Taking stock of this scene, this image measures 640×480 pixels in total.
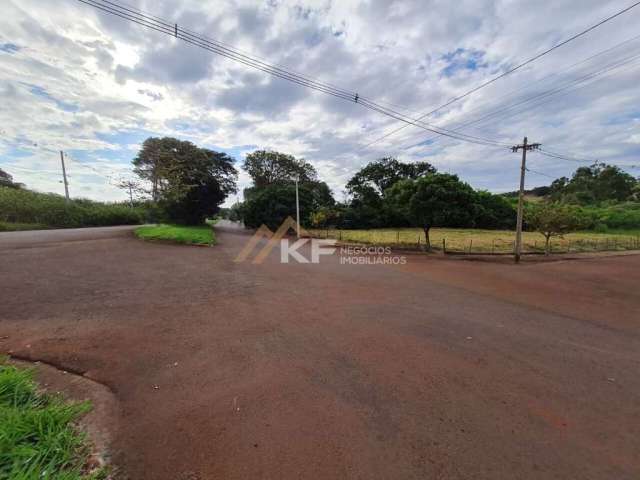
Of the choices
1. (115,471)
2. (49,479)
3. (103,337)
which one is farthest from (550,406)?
(103,337)

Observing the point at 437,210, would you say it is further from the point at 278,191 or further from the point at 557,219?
the point at 278,191

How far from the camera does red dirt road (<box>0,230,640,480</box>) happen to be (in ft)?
6.23

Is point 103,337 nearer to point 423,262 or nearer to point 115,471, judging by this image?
point 115,471

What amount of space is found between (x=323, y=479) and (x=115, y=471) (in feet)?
4.63

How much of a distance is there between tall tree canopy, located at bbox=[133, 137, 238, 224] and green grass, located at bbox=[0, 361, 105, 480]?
54.9 feet

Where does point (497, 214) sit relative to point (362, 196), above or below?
below

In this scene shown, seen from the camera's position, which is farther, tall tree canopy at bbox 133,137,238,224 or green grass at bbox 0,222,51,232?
green grass at bbox 0,222,51,232

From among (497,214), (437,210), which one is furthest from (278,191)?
(497,214)

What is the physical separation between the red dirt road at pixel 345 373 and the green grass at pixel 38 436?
0.27 m

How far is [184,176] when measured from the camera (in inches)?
764

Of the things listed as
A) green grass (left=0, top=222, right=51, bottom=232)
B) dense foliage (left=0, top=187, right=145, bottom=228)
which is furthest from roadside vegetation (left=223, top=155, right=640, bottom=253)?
green grass (left=0, top=222, right=51, bottom=232)

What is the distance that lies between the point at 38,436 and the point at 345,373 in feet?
8.59

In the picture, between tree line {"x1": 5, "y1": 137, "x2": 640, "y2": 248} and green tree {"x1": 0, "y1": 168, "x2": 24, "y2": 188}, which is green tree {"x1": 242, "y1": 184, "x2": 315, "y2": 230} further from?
green tree {"x1": 0, "y1": 168, "x2": 24, "y2": 188}

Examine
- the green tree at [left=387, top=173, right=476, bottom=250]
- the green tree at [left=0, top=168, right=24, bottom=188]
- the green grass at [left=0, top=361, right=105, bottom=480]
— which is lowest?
the green grass at [left=0, top=361, right=105, bottom=480]
